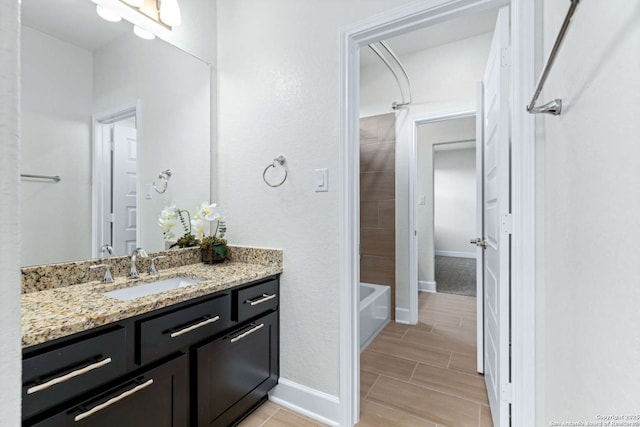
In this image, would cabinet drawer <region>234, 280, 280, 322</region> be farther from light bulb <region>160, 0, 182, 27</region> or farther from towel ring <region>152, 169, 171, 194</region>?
light bulb <region>160, 0, 182, 27</region>

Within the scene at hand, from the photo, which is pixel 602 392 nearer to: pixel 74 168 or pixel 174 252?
pixel 174 252

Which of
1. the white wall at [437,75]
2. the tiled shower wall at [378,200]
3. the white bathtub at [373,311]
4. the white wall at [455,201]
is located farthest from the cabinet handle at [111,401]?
the white wall at [455,201]

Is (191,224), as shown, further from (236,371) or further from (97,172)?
(236,371)

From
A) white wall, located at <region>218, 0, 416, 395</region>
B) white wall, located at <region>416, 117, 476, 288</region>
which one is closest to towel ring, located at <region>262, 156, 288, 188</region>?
white wall, located at <region>218, 0, 416, 395</region>

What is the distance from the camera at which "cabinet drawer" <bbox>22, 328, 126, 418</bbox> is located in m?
0.87

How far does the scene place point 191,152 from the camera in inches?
80.0

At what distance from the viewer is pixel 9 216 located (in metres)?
0.34

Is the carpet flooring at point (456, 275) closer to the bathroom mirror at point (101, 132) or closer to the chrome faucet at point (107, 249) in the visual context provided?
the bathroom mirror at point (101, 132)

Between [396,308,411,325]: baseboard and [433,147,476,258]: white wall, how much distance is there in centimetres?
446

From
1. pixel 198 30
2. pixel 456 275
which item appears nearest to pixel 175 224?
pixel 198 30

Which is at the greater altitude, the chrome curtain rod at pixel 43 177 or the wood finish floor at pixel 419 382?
the chrome curtain rod at pixel 43 177

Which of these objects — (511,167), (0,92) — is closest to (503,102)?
(511,167)

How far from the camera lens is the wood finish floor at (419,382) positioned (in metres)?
1.71

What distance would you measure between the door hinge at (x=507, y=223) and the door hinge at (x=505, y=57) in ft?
2.20
